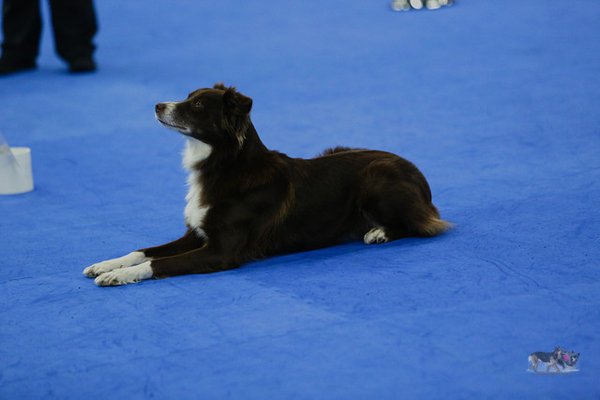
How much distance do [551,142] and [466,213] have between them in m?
1.69

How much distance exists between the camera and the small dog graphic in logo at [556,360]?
3348 mm

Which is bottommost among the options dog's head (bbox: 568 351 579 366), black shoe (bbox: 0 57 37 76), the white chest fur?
black shoe (bbox: 0 57 37 76)

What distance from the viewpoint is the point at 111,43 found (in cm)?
1180

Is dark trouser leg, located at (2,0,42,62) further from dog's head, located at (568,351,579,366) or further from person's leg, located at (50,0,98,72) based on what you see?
dog's head, located at (568,351,579,366)

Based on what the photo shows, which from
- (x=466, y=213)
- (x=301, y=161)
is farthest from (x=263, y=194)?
(x=466, y=213)

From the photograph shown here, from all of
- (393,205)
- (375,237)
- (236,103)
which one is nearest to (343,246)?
(375,237)

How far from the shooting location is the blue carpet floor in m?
3.50

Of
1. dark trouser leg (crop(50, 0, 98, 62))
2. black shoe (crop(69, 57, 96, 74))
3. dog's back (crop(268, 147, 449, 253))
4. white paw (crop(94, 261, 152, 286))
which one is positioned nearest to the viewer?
white paw (crop(94, 261, 152, 286))

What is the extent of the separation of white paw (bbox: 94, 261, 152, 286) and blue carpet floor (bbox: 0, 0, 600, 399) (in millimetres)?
49

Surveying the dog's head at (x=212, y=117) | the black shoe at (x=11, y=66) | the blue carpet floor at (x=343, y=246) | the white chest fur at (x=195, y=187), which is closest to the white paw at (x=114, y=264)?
the blue carpet floor at (x=343, y=246)

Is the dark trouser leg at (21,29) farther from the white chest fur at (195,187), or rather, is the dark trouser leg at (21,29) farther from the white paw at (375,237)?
the white paw at (375,237)

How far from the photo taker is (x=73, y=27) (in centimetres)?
1008

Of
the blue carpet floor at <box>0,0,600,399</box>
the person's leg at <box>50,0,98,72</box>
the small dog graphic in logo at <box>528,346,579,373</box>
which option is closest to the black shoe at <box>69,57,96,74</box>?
the person's leg at <box>50,0,98,72</box>

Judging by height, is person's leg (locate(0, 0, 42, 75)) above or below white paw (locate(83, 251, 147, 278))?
above
